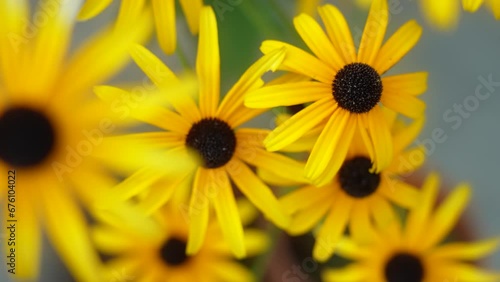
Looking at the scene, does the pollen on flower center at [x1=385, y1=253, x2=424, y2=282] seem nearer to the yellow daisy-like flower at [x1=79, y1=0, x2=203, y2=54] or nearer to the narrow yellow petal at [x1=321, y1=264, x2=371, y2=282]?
the narrow yellow petal at [x1=321, y1=264, x2=371, y2=282]

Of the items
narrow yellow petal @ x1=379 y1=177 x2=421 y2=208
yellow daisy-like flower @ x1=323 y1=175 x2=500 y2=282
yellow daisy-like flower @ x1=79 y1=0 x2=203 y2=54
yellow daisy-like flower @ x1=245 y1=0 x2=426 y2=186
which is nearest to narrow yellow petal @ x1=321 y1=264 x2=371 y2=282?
yellow daisy-like flower @ x1=323 y1=175 x2=500 y2=282

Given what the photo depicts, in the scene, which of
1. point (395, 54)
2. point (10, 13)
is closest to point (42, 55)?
point (10, 13)

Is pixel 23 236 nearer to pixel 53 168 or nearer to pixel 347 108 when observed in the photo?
pixel 53 168

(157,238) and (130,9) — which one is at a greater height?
(130,9)

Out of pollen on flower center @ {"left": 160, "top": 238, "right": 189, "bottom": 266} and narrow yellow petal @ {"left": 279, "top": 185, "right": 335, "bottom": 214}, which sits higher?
narrow yellow petal @ {"left": 279, "top": 185, "right": 335, "bottom": 214}

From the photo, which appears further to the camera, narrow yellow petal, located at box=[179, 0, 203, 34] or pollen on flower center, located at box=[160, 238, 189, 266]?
pollen on flower center, located at box=[160, 238, 189, 266]

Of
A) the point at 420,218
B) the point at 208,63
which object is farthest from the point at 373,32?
the point at 420,218

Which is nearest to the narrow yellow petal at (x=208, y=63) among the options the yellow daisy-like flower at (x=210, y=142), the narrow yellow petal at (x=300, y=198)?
the yellow daisy-like flower at (x=210, y=142)
